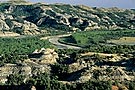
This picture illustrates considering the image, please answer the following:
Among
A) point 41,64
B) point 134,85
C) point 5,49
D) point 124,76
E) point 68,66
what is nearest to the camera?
point 134,85

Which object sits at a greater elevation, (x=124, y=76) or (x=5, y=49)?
(x=124, y=76)

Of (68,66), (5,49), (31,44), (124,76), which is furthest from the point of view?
(31,44)

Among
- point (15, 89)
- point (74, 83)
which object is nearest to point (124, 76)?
point (74, 83)

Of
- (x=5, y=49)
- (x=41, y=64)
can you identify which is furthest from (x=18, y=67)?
(x=5, y=49)

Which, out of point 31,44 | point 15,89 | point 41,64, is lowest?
point 31,44

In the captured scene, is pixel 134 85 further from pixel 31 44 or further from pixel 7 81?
pixel 31 44

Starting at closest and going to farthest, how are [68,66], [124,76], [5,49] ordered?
[124,76], [68,66], [5,49]

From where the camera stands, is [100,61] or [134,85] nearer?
[134,85]

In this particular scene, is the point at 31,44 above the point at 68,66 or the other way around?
the other way around

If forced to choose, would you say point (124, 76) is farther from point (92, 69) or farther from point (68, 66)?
point (68, 66)
